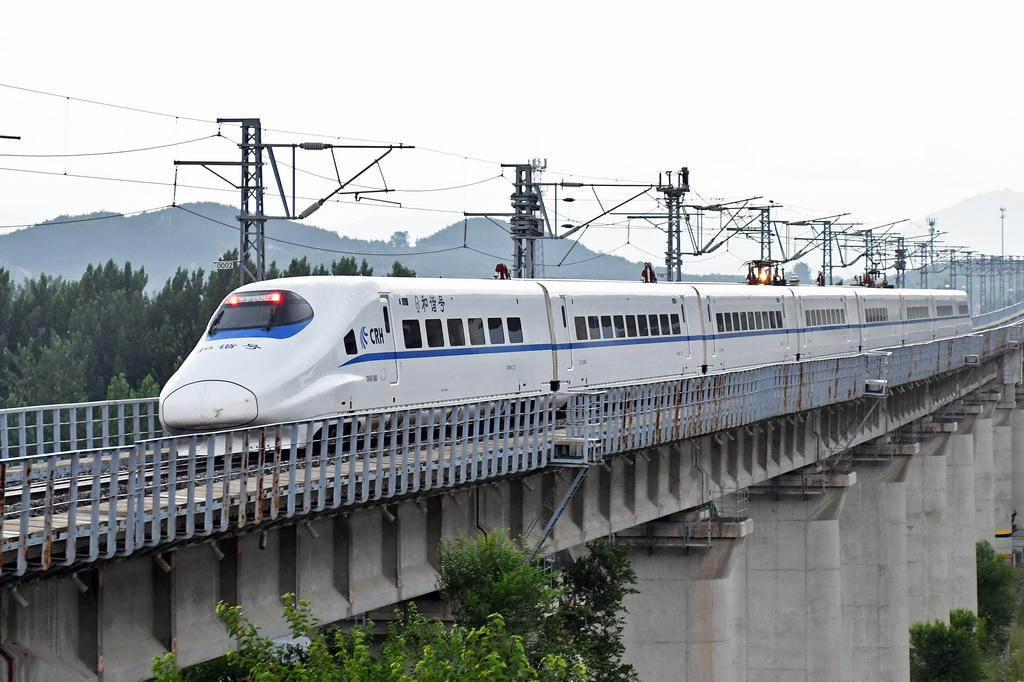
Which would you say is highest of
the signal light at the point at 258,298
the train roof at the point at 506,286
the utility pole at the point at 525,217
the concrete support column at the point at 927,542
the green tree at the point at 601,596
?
the utility pole at the point at 525,217

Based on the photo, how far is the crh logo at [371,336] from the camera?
2606 cm

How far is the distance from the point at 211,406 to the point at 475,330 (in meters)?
7.91

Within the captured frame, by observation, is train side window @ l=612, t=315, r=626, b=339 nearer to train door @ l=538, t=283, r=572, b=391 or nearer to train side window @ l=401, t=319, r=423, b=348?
train door @ l=538, t=283, r=572, b=391

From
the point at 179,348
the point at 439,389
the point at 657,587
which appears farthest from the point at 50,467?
the point at 179,348

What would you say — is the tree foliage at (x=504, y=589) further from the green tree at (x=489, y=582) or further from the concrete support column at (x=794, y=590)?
the concrete support column at (x=794, y=590)

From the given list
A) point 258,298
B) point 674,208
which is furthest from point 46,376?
point 258,298

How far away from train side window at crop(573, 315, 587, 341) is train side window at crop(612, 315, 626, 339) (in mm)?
1904

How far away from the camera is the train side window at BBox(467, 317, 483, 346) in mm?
30219

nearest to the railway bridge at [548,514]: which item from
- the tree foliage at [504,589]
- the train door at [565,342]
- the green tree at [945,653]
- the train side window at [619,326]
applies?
the tree foliage at [504,589]

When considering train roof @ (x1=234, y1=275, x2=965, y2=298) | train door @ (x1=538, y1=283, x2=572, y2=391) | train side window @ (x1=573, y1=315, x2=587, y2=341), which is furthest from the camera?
train side window @ (x1=573, y1=315, x2=587, y2=341)

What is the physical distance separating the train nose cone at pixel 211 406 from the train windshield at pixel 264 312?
71.5 inches

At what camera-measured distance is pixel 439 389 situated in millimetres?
28688

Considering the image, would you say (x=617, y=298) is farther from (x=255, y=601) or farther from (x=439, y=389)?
(x=255, y=601)

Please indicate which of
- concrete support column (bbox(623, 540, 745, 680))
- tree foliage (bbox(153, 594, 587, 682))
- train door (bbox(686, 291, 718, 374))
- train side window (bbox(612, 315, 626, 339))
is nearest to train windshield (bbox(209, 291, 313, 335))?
tree foliage (bbox(153, 594, 587, 682))
